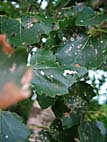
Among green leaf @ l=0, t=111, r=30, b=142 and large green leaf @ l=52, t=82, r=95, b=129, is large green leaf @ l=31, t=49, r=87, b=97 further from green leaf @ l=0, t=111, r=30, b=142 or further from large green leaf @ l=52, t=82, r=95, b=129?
large green leaf @ l=52, t=82, r=95, b=129

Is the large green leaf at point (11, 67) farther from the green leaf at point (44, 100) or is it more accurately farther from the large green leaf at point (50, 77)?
the green leaf at point (44, 100)

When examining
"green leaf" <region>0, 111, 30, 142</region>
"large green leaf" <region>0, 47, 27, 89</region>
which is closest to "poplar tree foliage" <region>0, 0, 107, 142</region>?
"green leaf" <region>0, 111, 30, 142</region>

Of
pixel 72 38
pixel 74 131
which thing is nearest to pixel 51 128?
pixel 74 131

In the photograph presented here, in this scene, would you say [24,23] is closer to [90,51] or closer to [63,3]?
[90,51]

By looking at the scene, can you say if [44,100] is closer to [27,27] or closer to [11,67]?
[27,27]

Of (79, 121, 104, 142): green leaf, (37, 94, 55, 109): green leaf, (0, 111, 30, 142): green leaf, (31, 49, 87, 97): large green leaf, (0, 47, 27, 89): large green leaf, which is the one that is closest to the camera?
(0, 47, 27, 89): large green leaf

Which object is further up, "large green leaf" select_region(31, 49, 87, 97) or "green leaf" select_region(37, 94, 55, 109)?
"large green leaf" select_region(31, 49, 87, 97)
